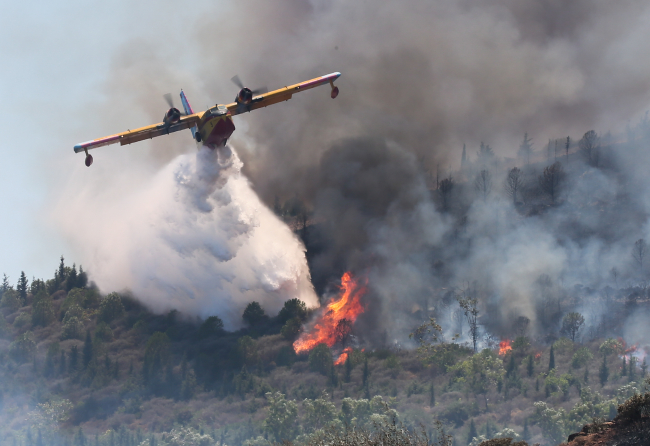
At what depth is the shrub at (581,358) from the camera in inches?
4299

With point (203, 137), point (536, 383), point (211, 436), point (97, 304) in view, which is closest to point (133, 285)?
point (97, 304)

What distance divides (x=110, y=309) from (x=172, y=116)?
76960 mm

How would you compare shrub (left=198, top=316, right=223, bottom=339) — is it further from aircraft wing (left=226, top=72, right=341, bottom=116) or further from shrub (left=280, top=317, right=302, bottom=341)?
aircraft wing (left=226, top=72, right=341, bottom=116)

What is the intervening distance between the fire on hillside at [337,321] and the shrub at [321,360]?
1.79m

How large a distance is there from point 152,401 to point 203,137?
52.0m

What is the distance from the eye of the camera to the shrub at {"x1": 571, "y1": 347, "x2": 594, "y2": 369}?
109 meters

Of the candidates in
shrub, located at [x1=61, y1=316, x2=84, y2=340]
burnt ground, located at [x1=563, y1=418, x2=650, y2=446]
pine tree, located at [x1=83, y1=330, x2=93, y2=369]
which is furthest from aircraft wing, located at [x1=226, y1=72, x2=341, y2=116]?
shrub, located at [x1=61, y1=316, x2=84, y2=340]

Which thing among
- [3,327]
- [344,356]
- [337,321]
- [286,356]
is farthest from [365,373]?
[3,327]

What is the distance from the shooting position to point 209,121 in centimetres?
8619

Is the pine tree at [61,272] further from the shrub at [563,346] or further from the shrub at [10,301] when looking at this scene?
the shrub at [563,346]

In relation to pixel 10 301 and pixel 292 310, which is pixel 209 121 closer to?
pixel 292 310

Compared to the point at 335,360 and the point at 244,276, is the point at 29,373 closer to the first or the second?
the point at 244,276

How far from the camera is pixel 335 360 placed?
11650 centimetres

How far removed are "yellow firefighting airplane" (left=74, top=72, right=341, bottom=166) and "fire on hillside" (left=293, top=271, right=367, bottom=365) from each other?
4424cm
